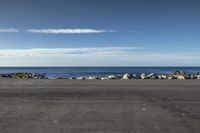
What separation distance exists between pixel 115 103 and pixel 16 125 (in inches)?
182

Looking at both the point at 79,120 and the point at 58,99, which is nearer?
the point at 79,120

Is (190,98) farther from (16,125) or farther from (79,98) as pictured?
(16,125)

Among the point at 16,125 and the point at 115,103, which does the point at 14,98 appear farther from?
the point at 16,125

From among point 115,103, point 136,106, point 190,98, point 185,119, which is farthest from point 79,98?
point 185,119

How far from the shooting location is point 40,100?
1304cm

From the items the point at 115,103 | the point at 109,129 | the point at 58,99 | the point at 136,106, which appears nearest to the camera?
the point at 109,129

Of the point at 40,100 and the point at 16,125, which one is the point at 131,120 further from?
the point at 40,100

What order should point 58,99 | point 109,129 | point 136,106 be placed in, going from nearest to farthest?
point 109,129
point 136,106
point 58,99

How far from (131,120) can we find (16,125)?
281 centimetres

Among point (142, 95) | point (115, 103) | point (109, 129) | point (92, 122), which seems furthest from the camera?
point (142, 95)

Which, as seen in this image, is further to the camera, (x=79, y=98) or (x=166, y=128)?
(x=79, y=98)

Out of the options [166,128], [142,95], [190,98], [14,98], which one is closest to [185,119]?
[166,128]

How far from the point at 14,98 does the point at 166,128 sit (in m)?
7.26

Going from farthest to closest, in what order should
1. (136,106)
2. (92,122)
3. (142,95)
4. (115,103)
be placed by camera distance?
(142,95)
(115,103)
(136,106)
(92,122)
